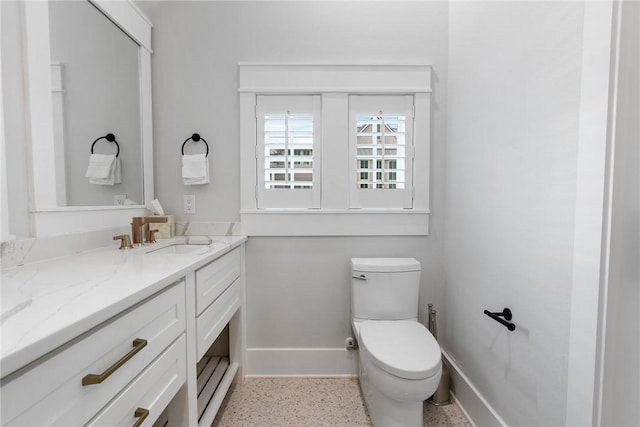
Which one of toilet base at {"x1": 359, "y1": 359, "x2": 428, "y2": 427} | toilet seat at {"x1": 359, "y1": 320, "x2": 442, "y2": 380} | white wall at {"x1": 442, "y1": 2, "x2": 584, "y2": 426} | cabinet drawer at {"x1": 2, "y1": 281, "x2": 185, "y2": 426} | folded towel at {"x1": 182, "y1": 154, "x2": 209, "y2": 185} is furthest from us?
folded towel at {"x1": 182, "y1": 154, "x2": 209, "y2": 185}

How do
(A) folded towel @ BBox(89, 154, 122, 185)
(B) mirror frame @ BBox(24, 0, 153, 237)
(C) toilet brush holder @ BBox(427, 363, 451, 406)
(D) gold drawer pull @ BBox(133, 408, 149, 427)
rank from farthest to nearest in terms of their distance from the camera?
(C) toilet brush holder @ BBox(427, 363, 451, 406), (A) folded towel @ BBox(89, 154, 122, 185), (B) mirror frame @ BBox(24, 0, 153, 237), (D) gold drawer pull @ BBox(133, 408, 149, 427)

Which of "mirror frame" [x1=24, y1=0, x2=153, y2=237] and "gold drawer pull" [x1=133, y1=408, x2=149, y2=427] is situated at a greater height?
"mirror frame" [x1=24, y1=0, x2=153, y2=237]

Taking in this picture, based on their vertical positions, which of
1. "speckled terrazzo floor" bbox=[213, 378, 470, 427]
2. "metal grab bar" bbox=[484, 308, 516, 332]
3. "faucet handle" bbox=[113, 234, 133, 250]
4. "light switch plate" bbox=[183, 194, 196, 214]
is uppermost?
"light switch plate" bbox=[183, 194, 196, 214]

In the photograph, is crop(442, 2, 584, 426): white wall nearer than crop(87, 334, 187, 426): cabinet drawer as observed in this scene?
No

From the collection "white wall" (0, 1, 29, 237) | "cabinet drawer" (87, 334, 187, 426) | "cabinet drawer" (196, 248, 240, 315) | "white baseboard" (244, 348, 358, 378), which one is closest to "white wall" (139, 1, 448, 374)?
"white baseboard" (244, 348, 358, 378)

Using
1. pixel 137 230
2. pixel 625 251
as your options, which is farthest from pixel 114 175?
pixel 625 251

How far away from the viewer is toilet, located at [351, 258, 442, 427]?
1163mm

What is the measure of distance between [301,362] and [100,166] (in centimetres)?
158

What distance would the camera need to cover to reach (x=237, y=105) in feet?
5.80

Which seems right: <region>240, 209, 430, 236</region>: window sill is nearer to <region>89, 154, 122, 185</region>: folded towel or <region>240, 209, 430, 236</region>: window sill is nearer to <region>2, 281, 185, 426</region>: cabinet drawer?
<region>89, 154, 122, 185</region>: folded towel

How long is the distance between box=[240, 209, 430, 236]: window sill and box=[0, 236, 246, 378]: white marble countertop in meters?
0.57

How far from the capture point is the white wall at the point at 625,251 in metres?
0.78

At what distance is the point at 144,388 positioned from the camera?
0.75 m

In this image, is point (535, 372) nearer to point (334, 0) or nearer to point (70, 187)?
point (70, 187)
